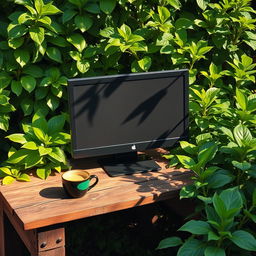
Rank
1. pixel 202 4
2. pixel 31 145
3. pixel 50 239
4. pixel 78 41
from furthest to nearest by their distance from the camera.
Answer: pixel 202 4 → pixel 78 41 → pixel 31 145 → pixel 50 239

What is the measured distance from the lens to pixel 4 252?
10.00 feet

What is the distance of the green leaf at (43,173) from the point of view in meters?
2.79

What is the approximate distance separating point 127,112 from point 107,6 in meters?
0.58

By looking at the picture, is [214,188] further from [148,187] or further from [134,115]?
[134,115]

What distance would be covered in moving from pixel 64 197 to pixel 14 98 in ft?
2.30

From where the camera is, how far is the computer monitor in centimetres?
273

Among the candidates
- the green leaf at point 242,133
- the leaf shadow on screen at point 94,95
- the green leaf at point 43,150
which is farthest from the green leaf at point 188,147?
the green leaf at point 43,150

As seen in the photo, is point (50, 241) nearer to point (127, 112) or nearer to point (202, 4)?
point (127, 112)

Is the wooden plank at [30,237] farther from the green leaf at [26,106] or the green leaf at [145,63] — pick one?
the green leaf at [145,63]

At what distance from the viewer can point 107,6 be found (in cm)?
292

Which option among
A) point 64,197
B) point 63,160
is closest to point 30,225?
point 64,197

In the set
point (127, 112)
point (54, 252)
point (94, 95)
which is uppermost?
point (94, 95)

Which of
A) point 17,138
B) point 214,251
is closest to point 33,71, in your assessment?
point 17,138

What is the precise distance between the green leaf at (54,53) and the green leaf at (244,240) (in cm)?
129
